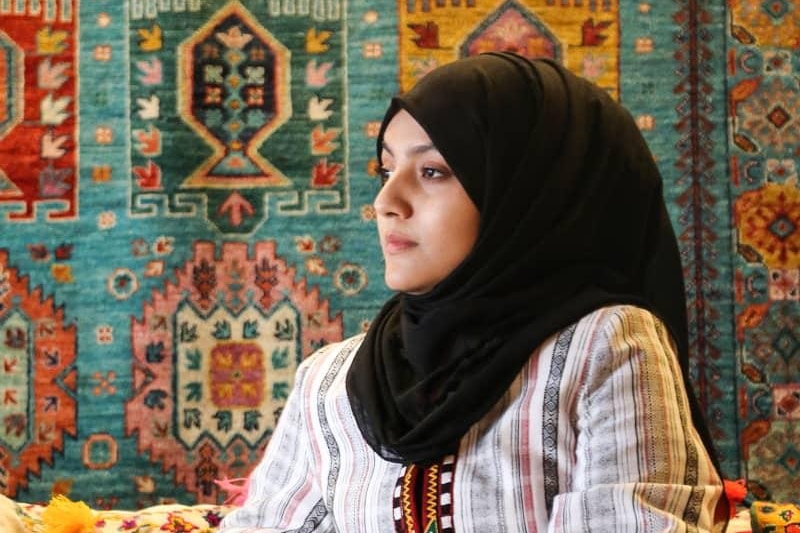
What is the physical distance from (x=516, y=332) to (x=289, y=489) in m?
0.48

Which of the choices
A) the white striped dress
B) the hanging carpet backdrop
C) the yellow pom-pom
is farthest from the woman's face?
the hanging carpet backdrop

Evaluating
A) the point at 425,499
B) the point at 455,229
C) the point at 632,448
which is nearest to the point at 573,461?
the point at 632,448

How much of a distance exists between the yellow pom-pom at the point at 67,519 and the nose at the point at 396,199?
2.91ft

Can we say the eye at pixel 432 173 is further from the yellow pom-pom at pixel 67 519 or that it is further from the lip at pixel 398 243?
the yellow pom-pom at pixel 67 519

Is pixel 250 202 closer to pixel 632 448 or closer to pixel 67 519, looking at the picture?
pixel 67 519

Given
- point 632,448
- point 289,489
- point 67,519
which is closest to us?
point 632,448

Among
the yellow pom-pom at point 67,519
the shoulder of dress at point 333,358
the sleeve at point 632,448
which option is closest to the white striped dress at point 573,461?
the sleeve at point 632,448

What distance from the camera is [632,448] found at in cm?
122

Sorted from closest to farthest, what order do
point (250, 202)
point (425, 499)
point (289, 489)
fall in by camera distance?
point (425, 499) → point (289, 489) → point (250, 202)

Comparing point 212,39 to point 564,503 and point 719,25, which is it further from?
point 564,503

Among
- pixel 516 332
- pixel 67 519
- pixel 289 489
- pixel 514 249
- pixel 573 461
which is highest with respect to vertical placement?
pixel 514 249

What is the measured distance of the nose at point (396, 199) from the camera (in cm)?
142

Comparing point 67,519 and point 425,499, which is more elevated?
point 425,499

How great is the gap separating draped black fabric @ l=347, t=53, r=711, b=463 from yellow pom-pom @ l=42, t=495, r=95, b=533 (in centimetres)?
70
